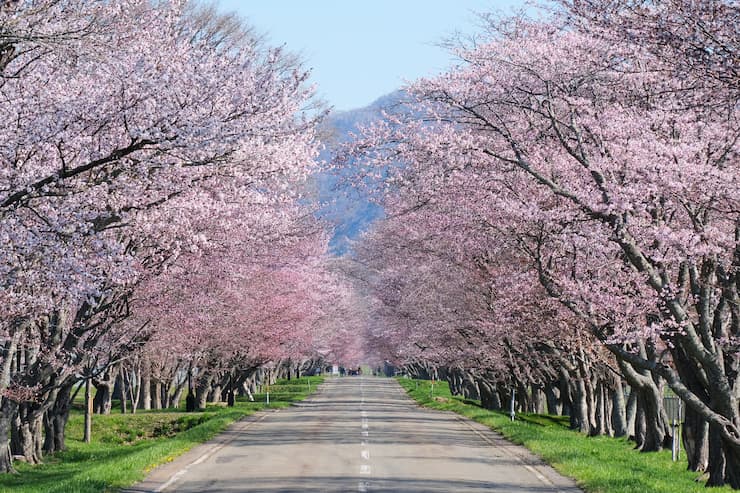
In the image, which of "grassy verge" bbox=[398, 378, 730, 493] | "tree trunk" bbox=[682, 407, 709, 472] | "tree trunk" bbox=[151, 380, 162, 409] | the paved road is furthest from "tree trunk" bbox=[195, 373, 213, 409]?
"tree trunk" bbox=[682, 407, 709, 472]

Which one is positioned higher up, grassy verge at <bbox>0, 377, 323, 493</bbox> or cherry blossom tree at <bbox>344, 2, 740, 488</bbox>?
cherry blossom tree at <bbox>344, 2, 740, 488</bbox>

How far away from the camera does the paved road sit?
17297 mm

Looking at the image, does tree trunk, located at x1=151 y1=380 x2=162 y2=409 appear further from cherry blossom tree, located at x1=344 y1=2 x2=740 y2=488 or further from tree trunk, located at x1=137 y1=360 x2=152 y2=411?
cherry blossom tree, located at x1=344 y1=2 x2=740 y2=488

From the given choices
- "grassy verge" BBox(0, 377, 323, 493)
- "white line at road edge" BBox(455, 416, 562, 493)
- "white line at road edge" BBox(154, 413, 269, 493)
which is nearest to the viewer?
"white line at road edge" BBox(154, 413, 269, 493)

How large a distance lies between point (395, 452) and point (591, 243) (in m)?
7.18

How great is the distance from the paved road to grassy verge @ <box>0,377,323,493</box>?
1.91 ft

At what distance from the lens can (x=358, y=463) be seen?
69.7 ft

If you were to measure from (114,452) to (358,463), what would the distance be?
13.0m

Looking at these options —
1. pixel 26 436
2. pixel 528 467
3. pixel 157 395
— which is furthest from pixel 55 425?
pixel 157 395

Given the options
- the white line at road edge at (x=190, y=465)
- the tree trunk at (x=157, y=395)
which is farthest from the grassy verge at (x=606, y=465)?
the tree trunk at (x=157, y=395)

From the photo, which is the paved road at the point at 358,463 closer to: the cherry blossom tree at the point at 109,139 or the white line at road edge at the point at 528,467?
the white line at road edge at the point at 528,467

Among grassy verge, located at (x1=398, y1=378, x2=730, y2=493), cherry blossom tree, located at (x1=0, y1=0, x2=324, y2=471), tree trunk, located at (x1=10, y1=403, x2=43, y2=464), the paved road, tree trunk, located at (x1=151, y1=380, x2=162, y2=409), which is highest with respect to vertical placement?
cherry blossom tree, located at (x1=0, y1=0, x2=324, y2=471)

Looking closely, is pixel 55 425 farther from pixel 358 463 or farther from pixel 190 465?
pixel 358 463

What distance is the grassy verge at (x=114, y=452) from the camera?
58.9 ft
